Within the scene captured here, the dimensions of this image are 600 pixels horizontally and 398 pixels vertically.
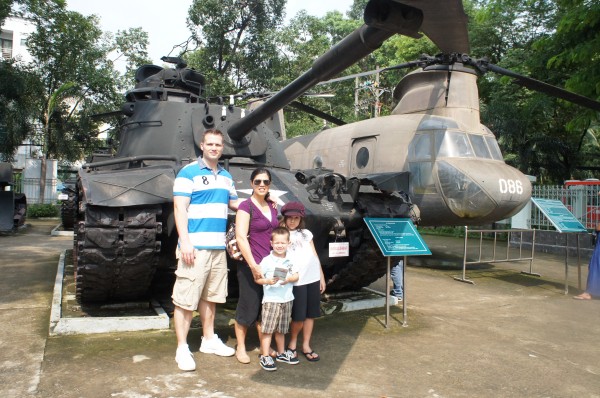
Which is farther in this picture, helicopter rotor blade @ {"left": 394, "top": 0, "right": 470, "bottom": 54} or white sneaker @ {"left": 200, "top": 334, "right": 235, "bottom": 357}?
white sneaker @ {"left": 200, "top": 334, "right": 235, "bottom": 357}

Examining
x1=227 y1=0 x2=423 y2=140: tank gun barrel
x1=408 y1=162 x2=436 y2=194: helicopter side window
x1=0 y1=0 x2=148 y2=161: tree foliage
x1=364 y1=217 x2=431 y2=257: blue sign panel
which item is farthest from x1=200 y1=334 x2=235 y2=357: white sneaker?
x1=0 y1=0 x2=148 y2=161: tree foliage

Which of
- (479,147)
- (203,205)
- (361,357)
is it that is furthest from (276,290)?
(479,147)

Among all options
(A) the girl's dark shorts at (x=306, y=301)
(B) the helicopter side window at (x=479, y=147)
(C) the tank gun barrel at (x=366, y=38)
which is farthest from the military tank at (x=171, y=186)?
(B) the helicopter side window at (x=479, y=147)

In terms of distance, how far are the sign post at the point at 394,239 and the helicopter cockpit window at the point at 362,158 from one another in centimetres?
535

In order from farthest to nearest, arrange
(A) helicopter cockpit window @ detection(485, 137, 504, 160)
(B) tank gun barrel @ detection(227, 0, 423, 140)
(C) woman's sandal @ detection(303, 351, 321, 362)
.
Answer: (A) helicopter cockpit window @ detection(485, 137, 504, 160) → (C) woman's sandal @ detection(303, 351, 321, 362) → (B) tank gun barrel @ detection(227, 0, 423, 140)

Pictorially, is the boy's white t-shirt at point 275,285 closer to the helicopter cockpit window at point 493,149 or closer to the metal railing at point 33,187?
the helicopter cockpit window at point 493,149

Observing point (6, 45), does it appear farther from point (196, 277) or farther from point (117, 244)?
point (196, 277)

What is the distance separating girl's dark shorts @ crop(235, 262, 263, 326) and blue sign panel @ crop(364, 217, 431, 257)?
5.18ft

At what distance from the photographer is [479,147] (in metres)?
10.1

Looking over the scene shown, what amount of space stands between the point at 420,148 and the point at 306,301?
20.9 feet

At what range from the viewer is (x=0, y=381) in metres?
3.85

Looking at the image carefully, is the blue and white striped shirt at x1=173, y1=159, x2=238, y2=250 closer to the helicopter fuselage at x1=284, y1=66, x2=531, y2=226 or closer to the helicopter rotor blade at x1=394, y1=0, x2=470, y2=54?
the helicopter rotor blade at x1=394, y1=0, x2=470, y2=54

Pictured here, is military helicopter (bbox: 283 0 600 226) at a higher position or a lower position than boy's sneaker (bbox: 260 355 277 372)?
higher

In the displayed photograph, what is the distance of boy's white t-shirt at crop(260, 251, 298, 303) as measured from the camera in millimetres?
4270
